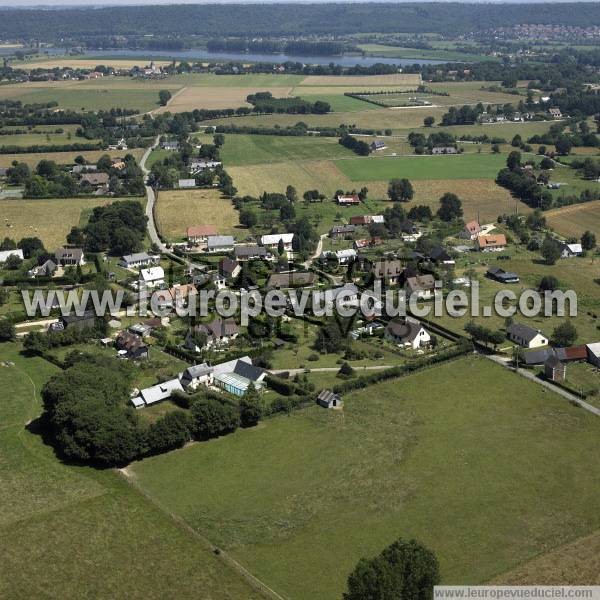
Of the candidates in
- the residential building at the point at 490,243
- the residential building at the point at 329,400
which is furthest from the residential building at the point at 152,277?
the residential building at the point at 490,243

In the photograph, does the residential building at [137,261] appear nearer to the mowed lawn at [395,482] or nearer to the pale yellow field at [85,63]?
the mowed lawn at [395,482]

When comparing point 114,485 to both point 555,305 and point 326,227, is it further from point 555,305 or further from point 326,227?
point 326,227

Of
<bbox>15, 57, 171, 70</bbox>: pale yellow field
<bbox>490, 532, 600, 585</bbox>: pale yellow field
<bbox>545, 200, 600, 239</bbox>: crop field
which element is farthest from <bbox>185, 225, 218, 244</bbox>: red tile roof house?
<bbox>15, 57, 171, 70</bbox>: pale yellow field

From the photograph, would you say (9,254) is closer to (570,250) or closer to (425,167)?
(570,250)

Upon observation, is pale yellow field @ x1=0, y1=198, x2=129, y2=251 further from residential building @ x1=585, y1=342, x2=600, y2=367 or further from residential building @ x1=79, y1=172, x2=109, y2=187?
residential building @ x1=585, y1=342, x2=600, y2=367

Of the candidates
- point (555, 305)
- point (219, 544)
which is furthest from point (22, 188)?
point (219, 544)

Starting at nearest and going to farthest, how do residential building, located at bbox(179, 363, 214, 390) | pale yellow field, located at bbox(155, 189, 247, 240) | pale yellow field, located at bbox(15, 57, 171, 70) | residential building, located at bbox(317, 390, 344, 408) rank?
residential building, located at bbox(317, 390, 344, 408) < residential building, located at bbox(179, 363, 214, 390) < pale yellow field, located at bbox(155, 189, 247, 240) < pale yellow field, located at bbox(15, 57, 171, 70)
